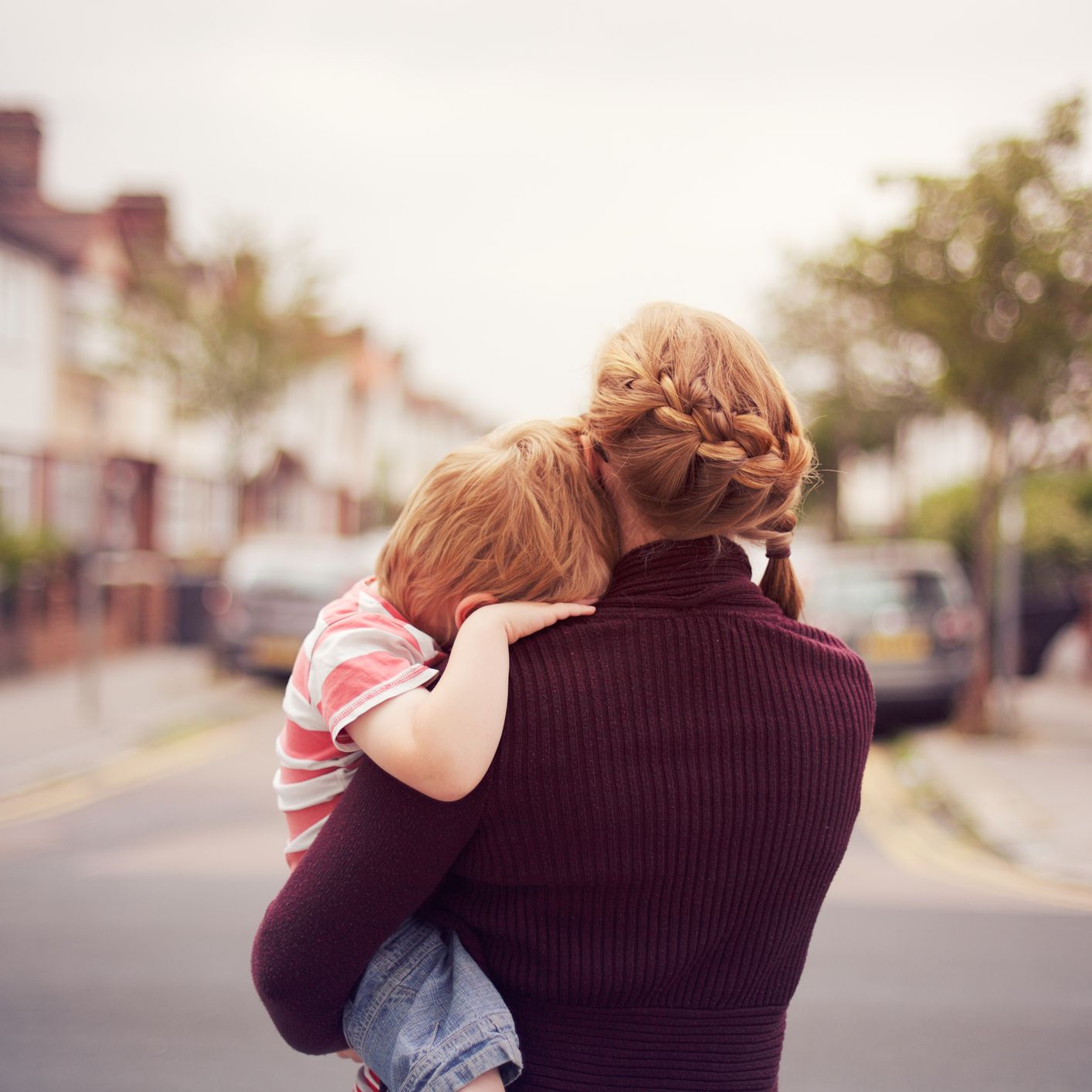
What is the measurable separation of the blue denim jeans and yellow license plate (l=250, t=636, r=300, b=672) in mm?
12263

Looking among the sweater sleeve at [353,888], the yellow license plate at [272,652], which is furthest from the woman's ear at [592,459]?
the yellow license plate at [272,652]

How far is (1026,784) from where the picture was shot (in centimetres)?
857

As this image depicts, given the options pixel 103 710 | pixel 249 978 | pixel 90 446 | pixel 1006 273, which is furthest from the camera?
pixel 90 446

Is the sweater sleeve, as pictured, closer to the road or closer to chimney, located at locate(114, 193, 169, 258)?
the road

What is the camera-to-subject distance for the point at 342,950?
4.45 ft

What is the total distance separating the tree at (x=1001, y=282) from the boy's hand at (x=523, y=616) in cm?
951

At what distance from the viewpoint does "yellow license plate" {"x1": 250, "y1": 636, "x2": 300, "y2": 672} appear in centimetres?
1348

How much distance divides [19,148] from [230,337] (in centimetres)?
769

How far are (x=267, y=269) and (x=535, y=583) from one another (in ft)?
60.6

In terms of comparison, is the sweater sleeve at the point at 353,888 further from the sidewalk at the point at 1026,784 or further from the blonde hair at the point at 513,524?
the sidewalk at the point at 1026,784

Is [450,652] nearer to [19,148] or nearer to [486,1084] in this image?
[486,1084]

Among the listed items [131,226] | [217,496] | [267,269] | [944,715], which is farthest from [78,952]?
[217,496]

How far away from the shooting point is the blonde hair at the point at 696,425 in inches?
51.2

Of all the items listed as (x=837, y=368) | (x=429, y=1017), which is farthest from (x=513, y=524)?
(x=837, y=368)
